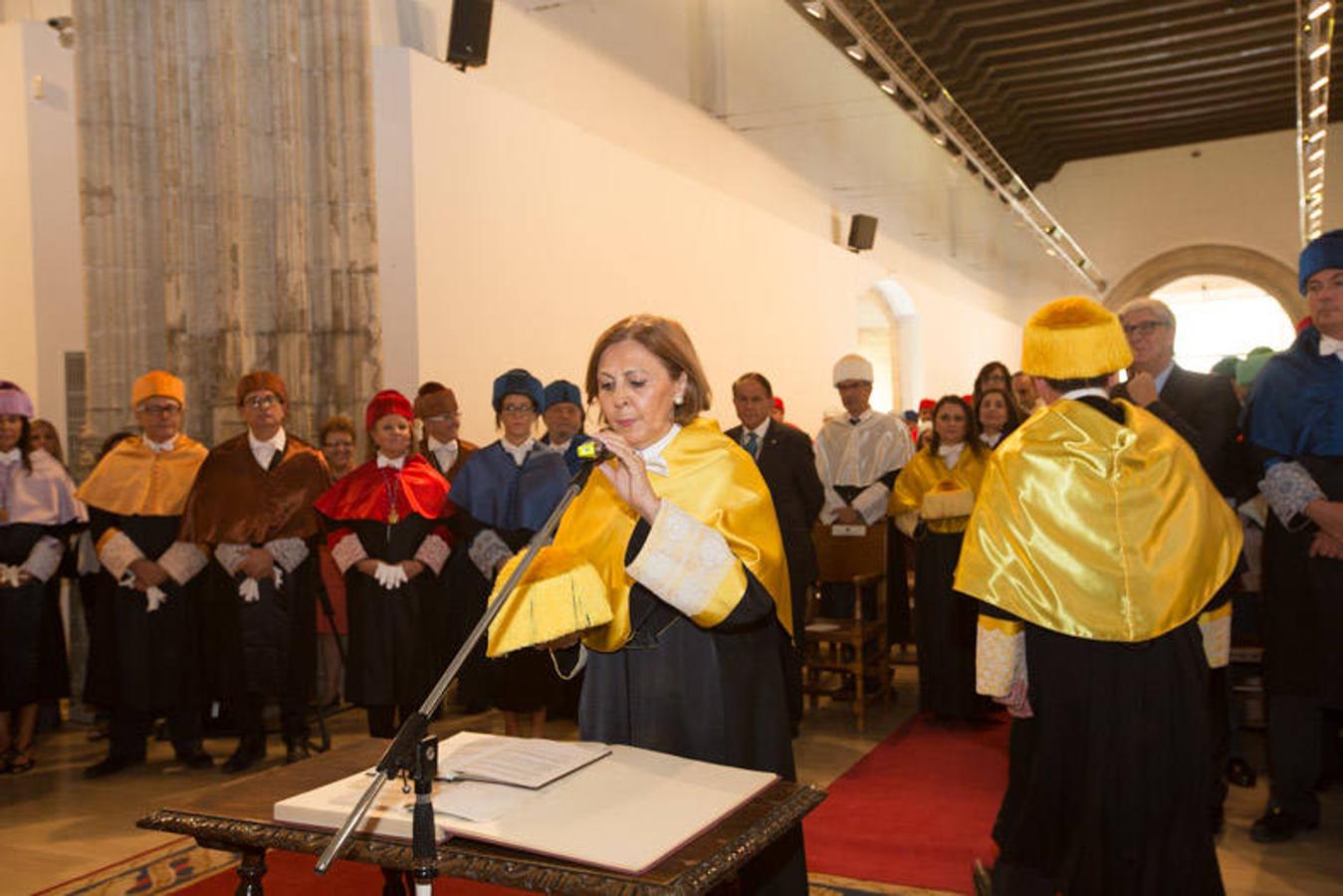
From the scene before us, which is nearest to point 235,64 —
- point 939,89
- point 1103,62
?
point 939,89

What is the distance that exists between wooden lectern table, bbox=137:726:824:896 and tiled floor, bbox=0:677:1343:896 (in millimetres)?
2450

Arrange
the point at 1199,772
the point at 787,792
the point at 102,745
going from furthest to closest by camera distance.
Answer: the point at 102,745 < the point at 1199,772 < the point at 787,792

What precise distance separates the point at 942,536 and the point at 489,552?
2354 mm

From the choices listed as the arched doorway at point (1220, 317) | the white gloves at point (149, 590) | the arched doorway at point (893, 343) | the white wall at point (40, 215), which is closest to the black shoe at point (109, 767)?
the white gloves at point (149, 590)

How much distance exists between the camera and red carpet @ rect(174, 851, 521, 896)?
12.0 feet

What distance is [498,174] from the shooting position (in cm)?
732

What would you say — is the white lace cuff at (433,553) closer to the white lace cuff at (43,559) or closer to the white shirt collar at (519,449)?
the white shirt collar at (519,449)

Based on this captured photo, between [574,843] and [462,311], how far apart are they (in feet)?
18.8

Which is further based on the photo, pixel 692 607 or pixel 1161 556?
pixel 1161 556

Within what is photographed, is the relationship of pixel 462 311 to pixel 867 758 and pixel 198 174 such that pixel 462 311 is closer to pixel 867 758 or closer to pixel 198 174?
pixel 198 174

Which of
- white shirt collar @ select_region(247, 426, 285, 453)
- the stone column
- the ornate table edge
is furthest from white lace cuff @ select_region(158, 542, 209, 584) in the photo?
the ornate table edge

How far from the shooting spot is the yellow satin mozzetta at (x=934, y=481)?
5.94 m

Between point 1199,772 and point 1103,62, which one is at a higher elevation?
point 1103,62

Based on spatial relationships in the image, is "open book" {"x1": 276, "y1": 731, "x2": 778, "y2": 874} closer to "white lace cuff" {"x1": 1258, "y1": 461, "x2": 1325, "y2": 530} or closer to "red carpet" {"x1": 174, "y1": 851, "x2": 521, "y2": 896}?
"red carpet" {"x1": 174, "y1": 851, "x2": 521, "y2": 896}
